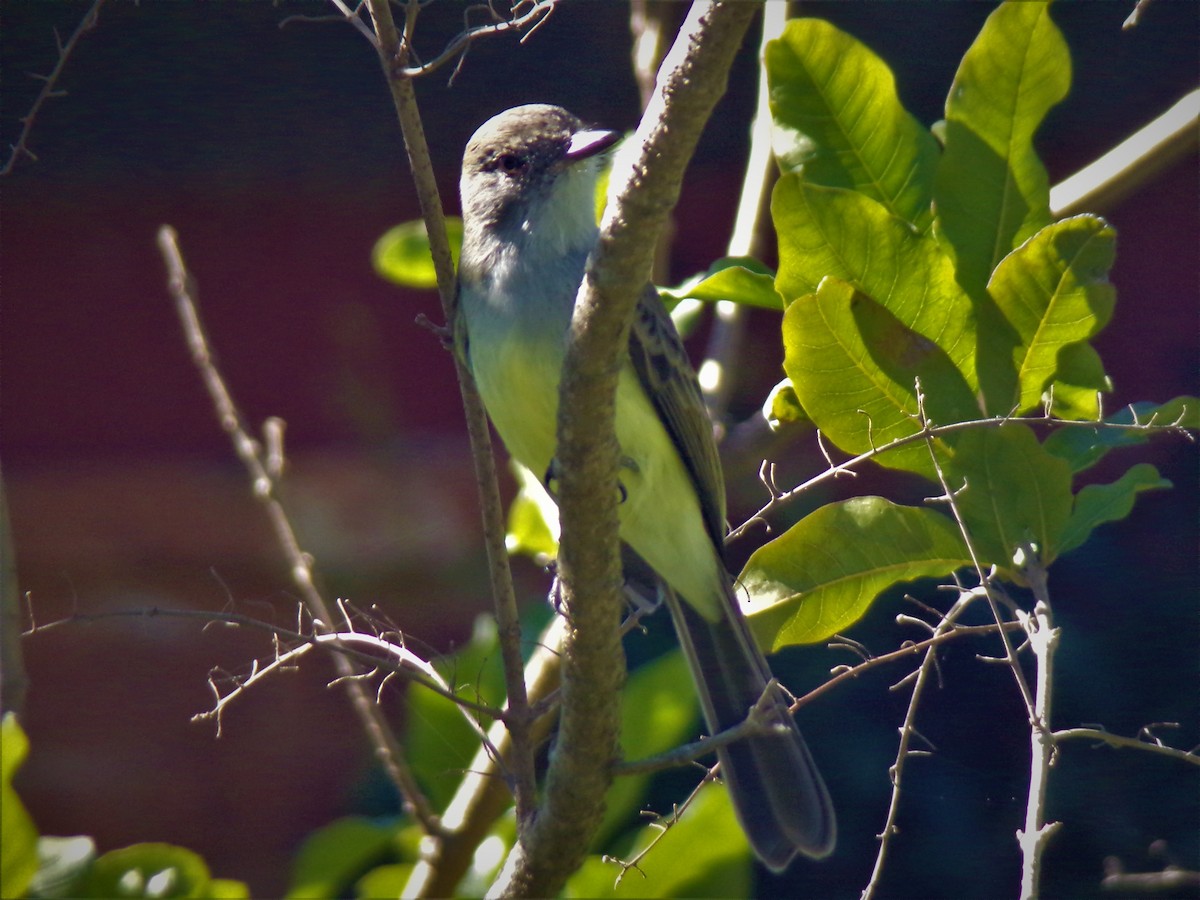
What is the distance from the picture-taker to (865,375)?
1489 millimetres

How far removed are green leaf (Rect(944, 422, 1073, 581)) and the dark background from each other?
0.83 m

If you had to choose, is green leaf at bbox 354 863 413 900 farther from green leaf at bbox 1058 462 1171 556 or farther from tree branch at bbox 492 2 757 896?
green leaf at bbox 1058 462 1171 556

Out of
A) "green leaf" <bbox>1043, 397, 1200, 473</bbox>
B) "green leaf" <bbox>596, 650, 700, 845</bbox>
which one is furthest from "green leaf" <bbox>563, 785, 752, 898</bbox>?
"green leaf" <bbox>1043, 397, 1200, 473</bbox>

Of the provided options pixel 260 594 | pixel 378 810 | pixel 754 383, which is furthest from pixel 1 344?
pixel 754 383

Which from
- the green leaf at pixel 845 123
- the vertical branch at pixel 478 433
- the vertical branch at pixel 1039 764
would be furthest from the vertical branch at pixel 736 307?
the vertical branch at pixel 1039 764

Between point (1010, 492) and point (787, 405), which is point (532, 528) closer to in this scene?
point (787, 405)

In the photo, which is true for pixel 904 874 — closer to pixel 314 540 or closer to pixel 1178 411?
pixel 1178 411

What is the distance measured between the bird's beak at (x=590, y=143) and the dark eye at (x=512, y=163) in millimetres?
94

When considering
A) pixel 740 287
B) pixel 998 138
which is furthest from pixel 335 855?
pixel 998 138

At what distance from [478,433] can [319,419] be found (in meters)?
2.12

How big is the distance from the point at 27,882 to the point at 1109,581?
6.97ft

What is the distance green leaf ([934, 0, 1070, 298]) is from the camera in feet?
4.82

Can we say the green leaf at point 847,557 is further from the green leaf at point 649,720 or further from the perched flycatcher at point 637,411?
the green leaf at point 649,720

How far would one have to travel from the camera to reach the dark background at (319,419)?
96.0 inches
